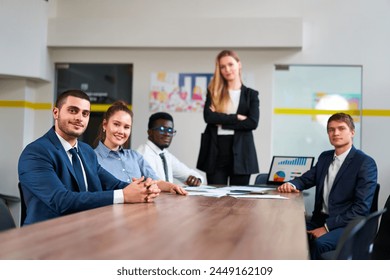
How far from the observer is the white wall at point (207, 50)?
657 centimetres

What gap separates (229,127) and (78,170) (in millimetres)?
1786

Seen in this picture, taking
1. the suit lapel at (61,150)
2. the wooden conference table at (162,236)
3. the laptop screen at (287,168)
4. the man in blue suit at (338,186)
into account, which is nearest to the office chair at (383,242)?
the man in blue suit at (338,186)

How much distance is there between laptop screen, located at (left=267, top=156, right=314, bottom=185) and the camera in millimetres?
3916

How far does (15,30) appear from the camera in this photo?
254 inches

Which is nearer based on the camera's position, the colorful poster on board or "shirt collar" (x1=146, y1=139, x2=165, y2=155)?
"shirt collar" (x1=146, y1=139, x2=165, y2=155)

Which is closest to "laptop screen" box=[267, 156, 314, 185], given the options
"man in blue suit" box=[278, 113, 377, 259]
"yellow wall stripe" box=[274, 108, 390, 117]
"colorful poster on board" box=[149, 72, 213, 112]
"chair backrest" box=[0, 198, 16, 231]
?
"man in blue suit" box=[278, 113, 377, 259]

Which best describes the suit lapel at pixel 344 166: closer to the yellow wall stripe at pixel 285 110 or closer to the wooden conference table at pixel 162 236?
the wooden conference table at pixel 162 236

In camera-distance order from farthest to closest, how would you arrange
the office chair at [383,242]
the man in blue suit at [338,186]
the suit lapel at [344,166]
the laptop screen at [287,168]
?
the laptop screen at [287,168] < the suit lapel at [344,166] < the man in blue suit at [338,186] < the office chair at [383,242]

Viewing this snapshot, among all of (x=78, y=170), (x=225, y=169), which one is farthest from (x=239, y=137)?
(x=78, y=170)

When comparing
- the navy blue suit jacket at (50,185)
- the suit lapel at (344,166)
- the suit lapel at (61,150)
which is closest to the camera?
the navy blue suit jacket at (50,185)

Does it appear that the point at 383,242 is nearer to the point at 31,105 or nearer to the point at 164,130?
the point at 164,130

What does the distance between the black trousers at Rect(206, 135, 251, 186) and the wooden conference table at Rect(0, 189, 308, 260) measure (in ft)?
6.37

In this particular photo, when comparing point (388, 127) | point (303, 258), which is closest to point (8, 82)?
point (388, 127)

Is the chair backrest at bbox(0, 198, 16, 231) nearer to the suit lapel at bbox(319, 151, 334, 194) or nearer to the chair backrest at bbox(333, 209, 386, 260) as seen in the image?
the chair backrest at bbox(333, 209, 386, 260)
